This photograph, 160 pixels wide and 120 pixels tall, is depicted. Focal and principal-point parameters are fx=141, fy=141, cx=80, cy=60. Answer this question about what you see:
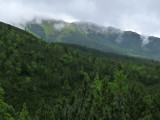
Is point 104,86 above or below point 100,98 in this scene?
above

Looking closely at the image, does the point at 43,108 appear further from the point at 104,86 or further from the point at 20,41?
the point at 20,41

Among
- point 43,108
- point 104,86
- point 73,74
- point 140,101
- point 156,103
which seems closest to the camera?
point 43,108

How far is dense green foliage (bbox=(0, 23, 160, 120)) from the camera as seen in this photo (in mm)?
12562

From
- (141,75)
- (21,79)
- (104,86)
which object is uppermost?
(104,86)

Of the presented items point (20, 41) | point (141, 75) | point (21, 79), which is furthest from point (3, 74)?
point (141, 75)

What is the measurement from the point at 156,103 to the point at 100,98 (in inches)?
596

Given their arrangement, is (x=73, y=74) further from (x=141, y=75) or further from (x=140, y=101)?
(x=140, y=101)

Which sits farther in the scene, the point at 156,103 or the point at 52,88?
the point at 52,88

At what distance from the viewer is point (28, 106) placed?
74.2 meters

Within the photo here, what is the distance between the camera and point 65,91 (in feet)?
322

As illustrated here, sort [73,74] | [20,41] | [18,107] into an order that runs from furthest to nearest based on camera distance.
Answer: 1. [20,41]
2. [73,74]
3. [18,107]

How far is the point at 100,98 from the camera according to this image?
17141mm

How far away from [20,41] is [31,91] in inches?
3546

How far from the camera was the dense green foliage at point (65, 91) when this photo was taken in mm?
12562
